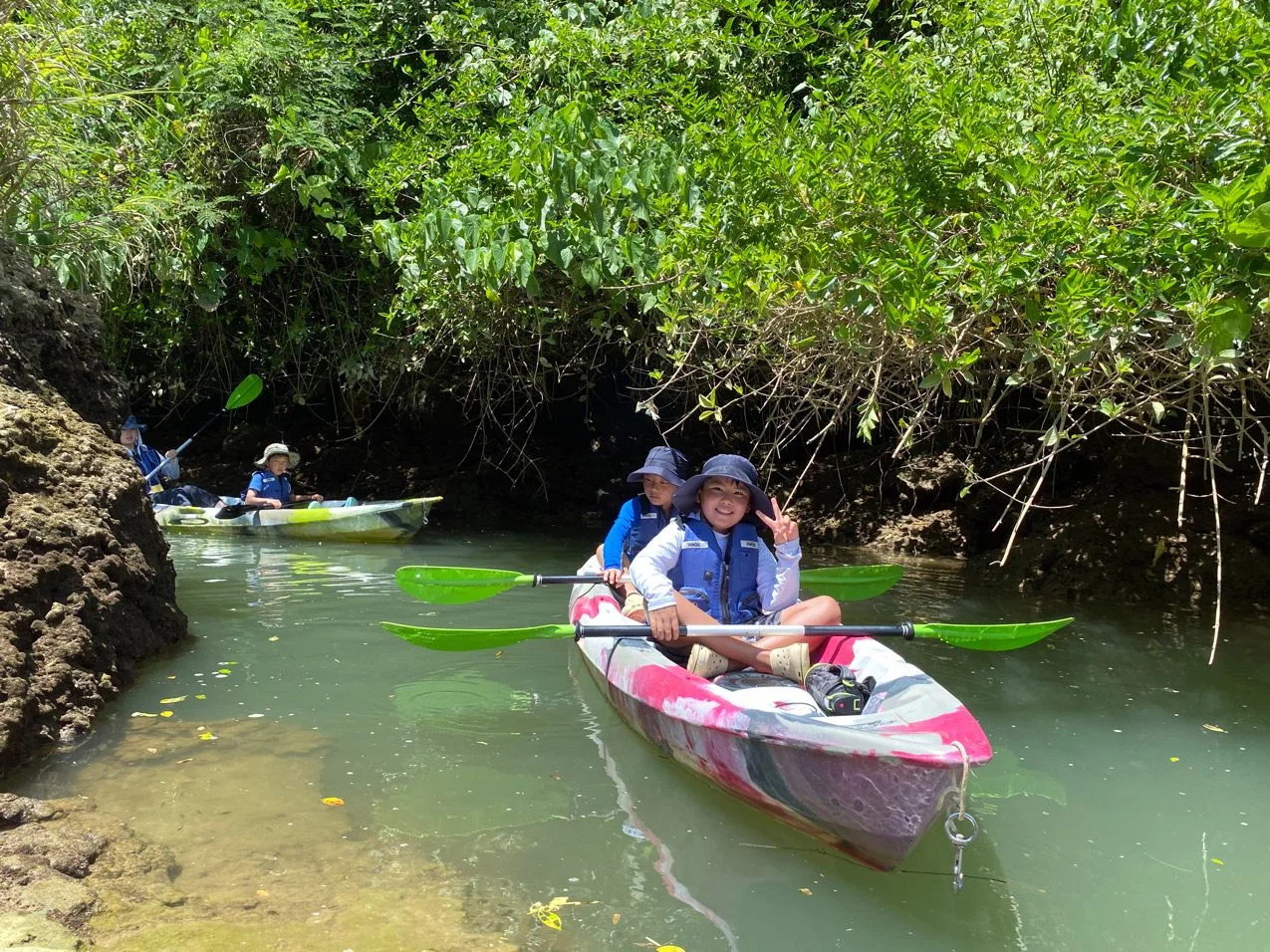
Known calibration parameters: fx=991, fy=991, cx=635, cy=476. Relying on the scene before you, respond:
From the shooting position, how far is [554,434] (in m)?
12.8

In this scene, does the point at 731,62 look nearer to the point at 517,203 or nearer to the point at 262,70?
the point at 517,203

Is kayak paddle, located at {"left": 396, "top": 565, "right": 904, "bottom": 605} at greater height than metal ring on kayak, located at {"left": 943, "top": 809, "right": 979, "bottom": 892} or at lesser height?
greater

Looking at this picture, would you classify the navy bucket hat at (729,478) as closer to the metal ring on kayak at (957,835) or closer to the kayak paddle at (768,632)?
the kayak paddle at (768,632)

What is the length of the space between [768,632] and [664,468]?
176cm

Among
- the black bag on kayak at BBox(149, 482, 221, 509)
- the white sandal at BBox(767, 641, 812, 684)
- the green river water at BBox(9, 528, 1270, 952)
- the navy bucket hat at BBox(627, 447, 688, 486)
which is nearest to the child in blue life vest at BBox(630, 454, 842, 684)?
the white sandal at BBox(767, 641, 812, 684)

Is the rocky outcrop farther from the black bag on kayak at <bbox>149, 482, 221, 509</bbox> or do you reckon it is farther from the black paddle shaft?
the black bag on kayak at <bbox>149, 482, 221, 509</bbox>

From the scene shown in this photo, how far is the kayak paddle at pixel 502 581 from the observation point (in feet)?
18.7

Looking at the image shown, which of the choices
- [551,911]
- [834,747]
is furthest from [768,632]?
[551,911]

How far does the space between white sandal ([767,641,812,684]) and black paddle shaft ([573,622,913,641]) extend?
0.57 ft

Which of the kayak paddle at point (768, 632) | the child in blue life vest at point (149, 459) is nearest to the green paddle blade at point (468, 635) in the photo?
the kayak paddle at point (768, 632)

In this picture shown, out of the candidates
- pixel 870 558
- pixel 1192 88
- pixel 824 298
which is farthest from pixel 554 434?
pixel 1192 88

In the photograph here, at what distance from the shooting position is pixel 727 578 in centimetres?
459

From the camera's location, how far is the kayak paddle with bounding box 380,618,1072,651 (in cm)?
412

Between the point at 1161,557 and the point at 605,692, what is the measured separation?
4937mm
